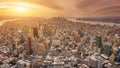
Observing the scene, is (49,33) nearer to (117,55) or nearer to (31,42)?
(31,42)

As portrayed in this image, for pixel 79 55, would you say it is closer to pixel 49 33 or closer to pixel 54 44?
pixel 54 44

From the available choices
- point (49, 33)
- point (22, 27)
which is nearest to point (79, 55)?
point (49, 33)

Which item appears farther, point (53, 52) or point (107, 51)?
point (107, 51)

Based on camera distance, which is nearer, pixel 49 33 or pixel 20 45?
pixel 20 45

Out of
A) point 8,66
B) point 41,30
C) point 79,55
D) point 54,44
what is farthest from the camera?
point 41,30

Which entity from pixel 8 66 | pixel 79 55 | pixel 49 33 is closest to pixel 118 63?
pixel 79 55

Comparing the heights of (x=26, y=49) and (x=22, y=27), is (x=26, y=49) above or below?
below

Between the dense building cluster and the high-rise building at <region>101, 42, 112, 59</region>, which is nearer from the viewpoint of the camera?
the dense building cluster

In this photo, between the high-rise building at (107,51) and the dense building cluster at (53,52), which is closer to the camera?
the dense building cluster at (53,52)

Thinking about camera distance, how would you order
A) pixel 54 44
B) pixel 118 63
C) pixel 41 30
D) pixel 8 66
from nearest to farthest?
1. pixel 8 66
2. pixel 118 63
3. pixel 54 44
4. pixel 41 30
